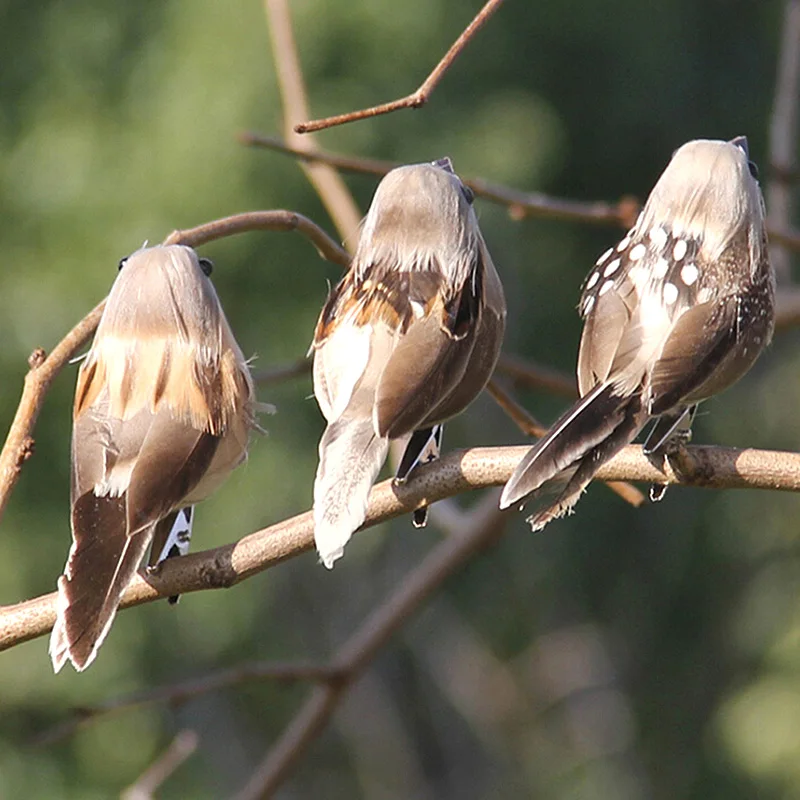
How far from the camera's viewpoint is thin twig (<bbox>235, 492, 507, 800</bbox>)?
15.2 ft

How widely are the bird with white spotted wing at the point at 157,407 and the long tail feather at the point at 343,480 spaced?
268 millimetres

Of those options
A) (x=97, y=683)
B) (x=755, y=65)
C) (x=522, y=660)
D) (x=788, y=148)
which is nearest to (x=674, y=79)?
(x=755, y=65)

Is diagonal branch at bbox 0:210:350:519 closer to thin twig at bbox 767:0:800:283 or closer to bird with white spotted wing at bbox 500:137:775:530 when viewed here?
bird with white spotted wing at bbox 500:137:775:530

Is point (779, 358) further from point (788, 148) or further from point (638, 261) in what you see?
point (638, 261)

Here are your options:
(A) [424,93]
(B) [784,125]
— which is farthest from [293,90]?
(A) [424,93]

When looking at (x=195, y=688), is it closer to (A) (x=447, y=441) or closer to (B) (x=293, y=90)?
(B) (x=293, y=90)

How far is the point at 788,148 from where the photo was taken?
18.5 feet

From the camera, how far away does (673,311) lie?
3031mm

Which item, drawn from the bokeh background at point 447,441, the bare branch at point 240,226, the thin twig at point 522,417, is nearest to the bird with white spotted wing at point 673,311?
the thin twig at point 522,417

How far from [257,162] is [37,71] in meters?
2.45

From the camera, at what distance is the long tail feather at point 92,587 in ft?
8.37

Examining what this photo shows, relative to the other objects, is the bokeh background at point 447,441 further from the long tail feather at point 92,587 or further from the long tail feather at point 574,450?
the long tail feather at point 574,450

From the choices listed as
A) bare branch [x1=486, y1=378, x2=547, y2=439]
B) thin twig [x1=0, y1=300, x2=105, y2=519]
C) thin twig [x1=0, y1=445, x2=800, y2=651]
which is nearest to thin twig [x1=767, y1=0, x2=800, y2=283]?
bare branch [x1=486, y1=378, x2=547, y2=439]

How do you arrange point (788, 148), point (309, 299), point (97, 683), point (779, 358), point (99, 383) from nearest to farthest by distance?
1. point (99, 383)
2. point (788, 148)
3. point (97, 683)
4. point (309, 299)
5. point (779, 358)
